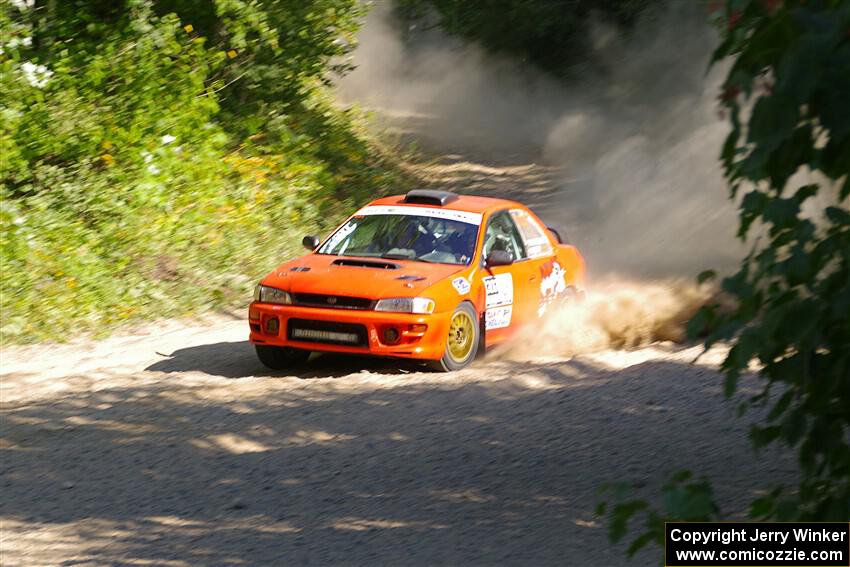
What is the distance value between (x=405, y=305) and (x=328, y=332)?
0.68 m

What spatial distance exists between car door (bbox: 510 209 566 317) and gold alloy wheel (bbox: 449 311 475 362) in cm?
107

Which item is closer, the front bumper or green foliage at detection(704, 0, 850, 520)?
green foliage at detection(704, 0, 850, 520)

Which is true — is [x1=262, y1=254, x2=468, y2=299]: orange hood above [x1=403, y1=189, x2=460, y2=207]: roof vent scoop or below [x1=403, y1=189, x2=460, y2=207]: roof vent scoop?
below

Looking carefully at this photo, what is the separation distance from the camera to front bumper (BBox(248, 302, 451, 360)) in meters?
10.0

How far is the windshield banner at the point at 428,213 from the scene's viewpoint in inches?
448

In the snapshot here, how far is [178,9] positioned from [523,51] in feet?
43.3

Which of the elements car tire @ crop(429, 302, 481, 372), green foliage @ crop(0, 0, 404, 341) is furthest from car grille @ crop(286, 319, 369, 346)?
green foliage @ crop(0, 0, 404, 341)

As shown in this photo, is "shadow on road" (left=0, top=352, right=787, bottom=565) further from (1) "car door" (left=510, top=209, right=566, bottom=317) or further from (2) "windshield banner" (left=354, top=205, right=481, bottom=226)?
(2) "windshield banner" (left=354, top=205, right=481, bottom=226)

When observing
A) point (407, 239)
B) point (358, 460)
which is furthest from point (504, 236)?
point (358, 460)

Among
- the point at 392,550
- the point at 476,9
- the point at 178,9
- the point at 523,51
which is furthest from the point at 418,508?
the point at 523,51

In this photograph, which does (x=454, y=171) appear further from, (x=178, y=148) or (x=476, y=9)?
(x=178, y=148)

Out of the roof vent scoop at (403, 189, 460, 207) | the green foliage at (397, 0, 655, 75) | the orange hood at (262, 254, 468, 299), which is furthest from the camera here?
the green foliage at (397, 0, 655, 75)

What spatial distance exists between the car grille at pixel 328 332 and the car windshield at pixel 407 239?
1155 millimetres

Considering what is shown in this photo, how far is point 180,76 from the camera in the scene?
1770 cm
